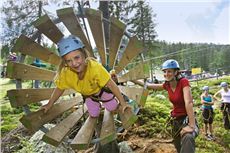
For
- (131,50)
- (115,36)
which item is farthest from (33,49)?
(131,50)

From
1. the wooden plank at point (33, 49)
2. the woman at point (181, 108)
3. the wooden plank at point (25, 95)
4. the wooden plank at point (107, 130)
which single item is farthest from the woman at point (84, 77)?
the woman at point (181, 108)

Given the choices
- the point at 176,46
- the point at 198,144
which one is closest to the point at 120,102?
the point at 198,144

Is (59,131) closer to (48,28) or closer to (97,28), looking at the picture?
(48,28)

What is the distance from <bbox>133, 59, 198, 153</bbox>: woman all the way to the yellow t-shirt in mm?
998

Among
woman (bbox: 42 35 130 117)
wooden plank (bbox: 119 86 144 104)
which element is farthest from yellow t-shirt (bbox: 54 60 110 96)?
wooden plank (bbox: 119 86 144 104)

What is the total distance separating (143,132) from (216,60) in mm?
76067

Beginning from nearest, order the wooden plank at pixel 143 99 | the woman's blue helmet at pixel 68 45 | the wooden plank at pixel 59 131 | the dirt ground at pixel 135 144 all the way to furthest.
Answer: the woman's blue helmet at pixel 68 45 < the wooden plank at pixel 59 131 < the wooden plank at pixel 143 99 < the dirt ground at pixel 135 144

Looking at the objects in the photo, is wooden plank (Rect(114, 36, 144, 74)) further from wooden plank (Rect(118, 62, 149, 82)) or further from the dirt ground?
the dirt ground

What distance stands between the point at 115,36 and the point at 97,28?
31cm

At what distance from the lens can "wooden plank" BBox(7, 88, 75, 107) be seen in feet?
11.5

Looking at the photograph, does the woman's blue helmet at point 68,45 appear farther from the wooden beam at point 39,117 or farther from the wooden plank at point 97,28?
the wooden beam at point 39,117

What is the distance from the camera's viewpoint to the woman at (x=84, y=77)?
3.38 meters

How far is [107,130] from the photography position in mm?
3402

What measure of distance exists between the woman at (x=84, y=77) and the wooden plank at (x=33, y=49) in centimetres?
53
